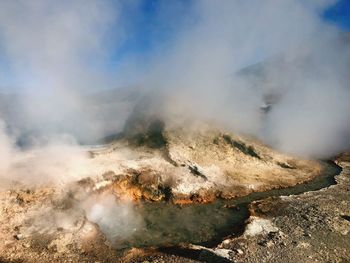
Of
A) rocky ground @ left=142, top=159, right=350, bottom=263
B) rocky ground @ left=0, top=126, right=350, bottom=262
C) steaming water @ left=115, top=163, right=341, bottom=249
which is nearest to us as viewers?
rocky ground @ left=142, top=159, right=350, bottom=263

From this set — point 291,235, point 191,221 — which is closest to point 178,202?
point 191,221

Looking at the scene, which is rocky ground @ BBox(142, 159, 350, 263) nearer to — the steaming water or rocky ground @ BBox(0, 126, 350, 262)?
rocky ground @ BBox(0, 126, 350, 262)

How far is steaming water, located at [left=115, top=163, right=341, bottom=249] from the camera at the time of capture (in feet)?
51.7

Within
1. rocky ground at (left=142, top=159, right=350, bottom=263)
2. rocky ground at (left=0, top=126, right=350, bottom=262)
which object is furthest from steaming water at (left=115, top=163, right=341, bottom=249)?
rocky ground at (left=142, top=159, right=350, bottom=263)

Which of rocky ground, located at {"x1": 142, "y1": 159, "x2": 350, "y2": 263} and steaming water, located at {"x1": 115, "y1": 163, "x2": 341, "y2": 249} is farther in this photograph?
steaming water, located at {"x1": 115, "y1": 163, "x2": 341, "y2": 249}

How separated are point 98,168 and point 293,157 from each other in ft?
48.3

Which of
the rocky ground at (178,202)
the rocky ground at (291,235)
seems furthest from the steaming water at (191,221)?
the rocky ground at (291,235)

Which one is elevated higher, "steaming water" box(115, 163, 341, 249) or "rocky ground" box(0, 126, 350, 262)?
"rocky ground" box(0, 126, 350, 262)

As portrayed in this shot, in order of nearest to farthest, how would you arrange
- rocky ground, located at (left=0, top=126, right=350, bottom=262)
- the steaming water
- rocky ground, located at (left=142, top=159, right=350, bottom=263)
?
rocky ground, located at (left=142, top=159, right=350, bottom=263) < rocky ground, located at (left=0, top=126, right=350, bottom=262) < the steaming water

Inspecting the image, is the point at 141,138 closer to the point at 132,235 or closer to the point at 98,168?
the point at 98,168

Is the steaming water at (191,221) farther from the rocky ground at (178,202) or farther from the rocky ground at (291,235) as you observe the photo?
the rocky ground at (291,235)

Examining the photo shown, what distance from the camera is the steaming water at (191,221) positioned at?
51.7ft

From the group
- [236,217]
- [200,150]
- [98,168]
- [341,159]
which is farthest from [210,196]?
[341,159]

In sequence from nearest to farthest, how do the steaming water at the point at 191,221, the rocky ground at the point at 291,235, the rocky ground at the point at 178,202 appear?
1. the rocky ground at the point at 291,235
2. the rocky ground at the point at 178,202
3. the steaming water at the point at 191,221
